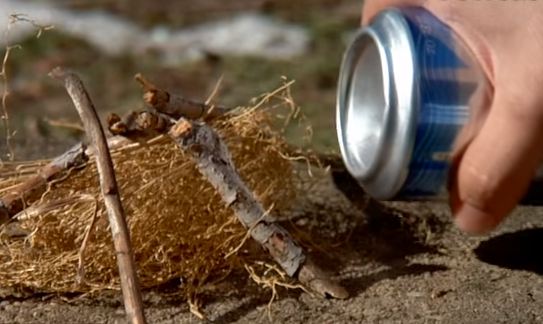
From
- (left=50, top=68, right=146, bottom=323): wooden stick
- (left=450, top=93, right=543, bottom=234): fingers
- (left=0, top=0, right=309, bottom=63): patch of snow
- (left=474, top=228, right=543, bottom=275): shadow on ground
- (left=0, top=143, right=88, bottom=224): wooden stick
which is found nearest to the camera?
(left=450, top=93, right=543, bottom=234): fingers

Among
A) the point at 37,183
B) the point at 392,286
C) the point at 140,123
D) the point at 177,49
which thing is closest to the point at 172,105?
the point at 140,123

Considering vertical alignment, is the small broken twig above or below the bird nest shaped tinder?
above

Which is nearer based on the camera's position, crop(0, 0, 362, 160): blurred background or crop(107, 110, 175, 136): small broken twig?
crop(107, 110, 175, 136): small broken twig

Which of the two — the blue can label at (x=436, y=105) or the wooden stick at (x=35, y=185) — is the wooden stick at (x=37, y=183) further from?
the blue can label at (x=436, y=105)

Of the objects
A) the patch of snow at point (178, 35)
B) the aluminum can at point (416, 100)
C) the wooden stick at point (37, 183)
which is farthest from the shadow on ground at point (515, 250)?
the patch of snow at point (178, 35)

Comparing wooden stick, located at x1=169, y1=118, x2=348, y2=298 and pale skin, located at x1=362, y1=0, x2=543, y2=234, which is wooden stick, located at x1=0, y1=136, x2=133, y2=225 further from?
pale skin, located at x1=362, y1=0, x2=543, y2=234

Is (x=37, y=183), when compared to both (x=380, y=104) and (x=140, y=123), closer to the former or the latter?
(x=140, y=123)

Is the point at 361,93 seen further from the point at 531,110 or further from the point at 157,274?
the point at 157,274

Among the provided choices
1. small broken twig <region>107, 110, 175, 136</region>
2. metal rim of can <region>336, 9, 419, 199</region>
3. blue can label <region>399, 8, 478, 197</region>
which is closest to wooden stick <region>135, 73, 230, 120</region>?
small broken twig <region>107, 110, 175, 136</region>
